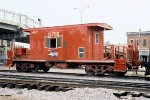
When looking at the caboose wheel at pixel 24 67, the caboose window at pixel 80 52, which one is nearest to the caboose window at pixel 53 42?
the caboose window at pixel 80 52

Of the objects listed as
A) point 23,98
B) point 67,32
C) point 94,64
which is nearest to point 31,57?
point 67,32

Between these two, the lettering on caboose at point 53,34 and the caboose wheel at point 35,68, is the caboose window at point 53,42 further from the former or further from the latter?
the caboose wheel at point 35,68

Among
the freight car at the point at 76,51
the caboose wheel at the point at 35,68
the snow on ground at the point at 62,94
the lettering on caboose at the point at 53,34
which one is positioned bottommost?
the snow on ground at the point at 62,94

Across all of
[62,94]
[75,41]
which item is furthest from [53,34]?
[62,94]

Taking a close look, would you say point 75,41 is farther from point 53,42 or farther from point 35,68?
point 35,68

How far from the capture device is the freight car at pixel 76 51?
19125mm

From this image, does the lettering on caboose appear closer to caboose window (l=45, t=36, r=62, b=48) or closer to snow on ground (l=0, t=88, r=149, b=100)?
caboose window (l=45, t=36, r=62, b=48)

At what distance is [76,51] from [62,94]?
9747mm

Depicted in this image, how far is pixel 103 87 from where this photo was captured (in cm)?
1276

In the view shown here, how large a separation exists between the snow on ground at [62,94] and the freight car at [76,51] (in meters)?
6.77

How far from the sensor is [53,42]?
21.8 m

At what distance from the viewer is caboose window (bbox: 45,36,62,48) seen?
845 inches

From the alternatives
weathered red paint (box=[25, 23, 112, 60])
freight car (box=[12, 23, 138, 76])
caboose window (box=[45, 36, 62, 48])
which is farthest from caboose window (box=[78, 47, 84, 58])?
caboose window (box=[45, 36, 62, 48])

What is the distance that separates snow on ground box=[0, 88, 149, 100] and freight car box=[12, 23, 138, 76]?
677 centimetres
